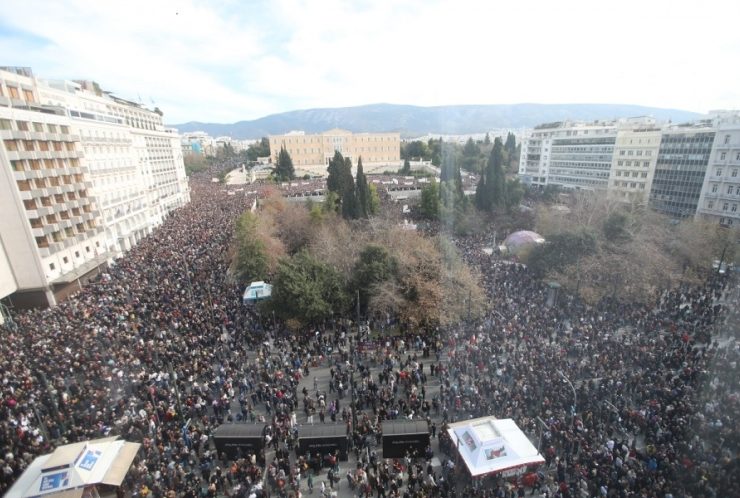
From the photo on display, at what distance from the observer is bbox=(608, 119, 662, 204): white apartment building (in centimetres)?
4378

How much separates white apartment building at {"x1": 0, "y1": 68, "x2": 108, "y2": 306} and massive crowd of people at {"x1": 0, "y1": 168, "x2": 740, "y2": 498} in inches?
155

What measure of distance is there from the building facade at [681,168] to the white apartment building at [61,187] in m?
54.6

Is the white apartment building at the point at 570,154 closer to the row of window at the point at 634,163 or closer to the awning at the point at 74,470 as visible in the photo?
the row of window at the point at 634,163

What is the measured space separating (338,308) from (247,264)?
24.5 ft

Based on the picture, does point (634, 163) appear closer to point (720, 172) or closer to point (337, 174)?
point (720, 172)

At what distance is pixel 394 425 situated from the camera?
11.3 meters

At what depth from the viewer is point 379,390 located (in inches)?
567

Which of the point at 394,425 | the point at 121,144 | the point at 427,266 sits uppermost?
the point at 121,144

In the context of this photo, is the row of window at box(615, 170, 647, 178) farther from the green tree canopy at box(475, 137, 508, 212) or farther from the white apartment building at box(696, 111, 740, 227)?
the green tree canopy at box(475, 137, 508, 212)

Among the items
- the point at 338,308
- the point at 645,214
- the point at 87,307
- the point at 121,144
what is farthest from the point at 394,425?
the point at 121,144

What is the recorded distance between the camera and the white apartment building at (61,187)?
22.6 m

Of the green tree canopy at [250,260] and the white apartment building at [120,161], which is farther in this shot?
the white apartment building at [120,161]

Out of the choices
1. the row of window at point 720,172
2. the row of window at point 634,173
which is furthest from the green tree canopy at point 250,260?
the row of window at point 634,173

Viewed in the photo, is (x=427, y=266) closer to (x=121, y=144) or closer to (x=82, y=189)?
(x=82, y=189)
